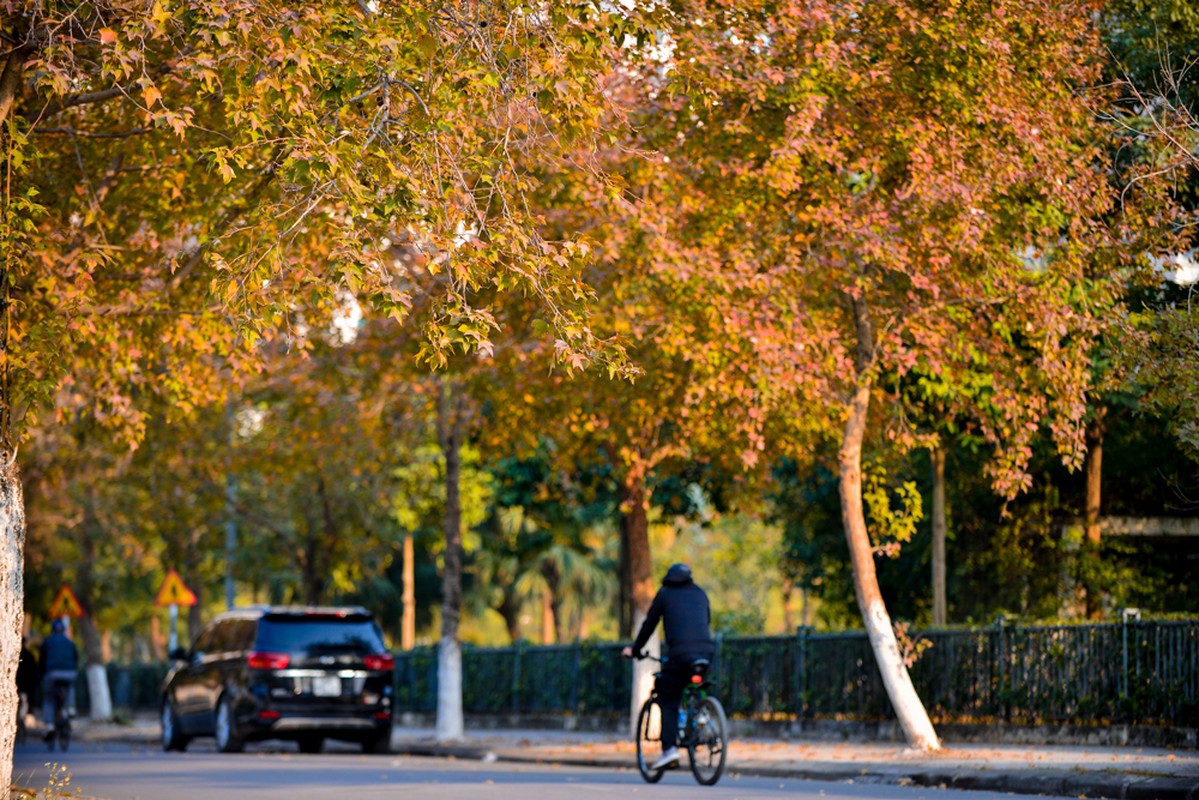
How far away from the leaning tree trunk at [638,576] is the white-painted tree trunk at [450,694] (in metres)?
2.62

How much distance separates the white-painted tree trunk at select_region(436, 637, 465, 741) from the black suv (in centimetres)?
272

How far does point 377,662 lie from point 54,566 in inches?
973

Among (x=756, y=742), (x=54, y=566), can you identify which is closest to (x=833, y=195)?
(x=756, y=742)

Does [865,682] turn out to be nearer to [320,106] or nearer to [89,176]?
[89,176]

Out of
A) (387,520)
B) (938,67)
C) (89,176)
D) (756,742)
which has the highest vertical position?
(938,67)

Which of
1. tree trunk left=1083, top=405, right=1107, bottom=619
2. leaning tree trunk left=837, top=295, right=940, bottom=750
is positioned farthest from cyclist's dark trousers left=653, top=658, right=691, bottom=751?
tree trunk left=1083, top=405, right=1107, bottom=619

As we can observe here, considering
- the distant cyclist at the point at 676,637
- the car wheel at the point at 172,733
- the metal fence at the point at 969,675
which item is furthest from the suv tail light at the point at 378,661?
the distant cyclist at the point at 676,637

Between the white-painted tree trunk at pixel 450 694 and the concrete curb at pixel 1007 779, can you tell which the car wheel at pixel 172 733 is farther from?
the concrete curb at pixel 1007 779

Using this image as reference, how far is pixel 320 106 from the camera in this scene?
440 inches

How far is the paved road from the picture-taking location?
14.1m

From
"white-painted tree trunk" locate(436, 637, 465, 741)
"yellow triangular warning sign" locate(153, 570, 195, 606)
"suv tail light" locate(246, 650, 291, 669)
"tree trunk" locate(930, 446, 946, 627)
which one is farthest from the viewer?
"yellow triangular warning sign" locate(153, 570, 195, 606)

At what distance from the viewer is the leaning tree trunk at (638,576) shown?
22688 mm

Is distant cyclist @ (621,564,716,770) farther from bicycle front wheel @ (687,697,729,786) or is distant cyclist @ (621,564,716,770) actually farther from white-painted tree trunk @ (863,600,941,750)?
white-painted tree trunk @ (863,600,941,750)

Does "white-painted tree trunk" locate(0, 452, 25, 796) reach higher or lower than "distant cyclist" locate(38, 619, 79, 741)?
higher
